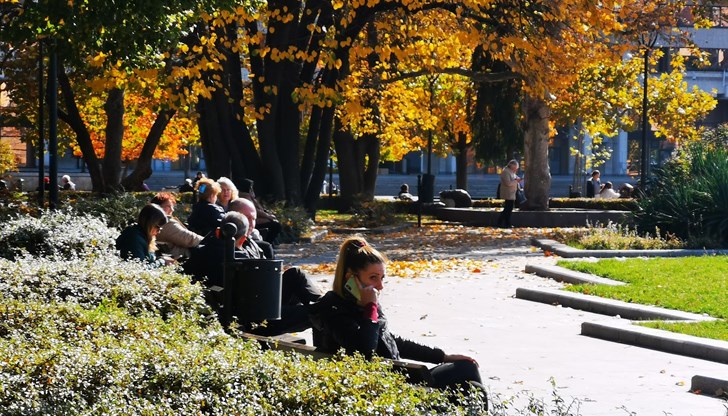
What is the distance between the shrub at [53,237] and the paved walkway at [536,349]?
10.5 ft

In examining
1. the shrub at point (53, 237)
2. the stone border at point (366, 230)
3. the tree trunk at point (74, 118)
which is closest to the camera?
the shrub at point (53, 237)

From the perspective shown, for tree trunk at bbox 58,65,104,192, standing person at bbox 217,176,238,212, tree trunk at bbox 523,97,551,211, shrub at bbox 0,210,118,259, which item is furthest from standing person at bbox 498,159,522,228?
shrub at bbox 0,210,118,259

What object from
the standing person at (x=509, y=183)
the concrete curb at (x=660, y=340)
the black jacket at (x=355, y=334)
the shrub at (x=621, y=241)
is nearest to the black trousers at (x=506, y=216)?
the standing person at (x=509, y=183)

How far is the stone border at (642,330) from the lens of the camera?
972cm

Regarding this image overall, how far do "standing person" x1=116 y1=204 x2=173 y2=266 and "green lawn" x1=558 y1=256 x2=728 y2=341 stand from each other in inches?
189

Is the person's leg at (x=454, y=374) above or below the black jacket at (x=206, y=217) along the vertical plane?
below

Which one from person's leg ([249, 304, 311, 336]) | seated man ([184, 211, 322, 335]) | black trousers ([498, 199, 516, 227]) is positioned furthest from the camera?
black trousers ([498, 199, 516, 227])

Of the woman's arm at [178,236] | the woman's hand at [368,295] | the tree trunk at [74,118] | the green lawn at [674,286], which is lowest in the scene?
the green lawn at [674,286]

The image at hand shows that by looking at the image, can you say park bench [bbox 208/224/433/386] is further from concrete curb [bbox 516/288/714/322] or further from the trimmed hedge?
concrete curb [bbox 516/288/714/322]

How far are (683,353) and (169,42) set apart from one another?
33.1 ft

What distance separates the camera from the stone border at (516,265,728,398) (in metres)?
9.72

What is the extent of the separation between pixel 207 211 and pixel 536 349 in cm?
467

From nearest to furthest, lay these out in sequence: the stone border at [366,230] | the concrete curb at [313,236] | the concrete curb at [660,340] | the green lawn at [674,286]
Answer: the concrete curb at [660,340], the green lawn at [674,286], the concrete curb at [313,236], the stone border at [366,230]

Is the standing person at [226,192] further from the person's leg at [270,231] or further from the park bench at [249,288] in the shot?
the park bench at [249,288]
